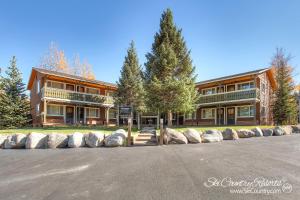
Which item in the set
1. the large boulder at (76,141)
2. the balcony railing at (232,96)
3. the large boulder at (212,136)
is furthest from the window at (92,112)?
the large boulder at (212,136)

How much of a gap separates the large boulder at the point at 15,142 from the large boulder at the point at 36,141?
30cm

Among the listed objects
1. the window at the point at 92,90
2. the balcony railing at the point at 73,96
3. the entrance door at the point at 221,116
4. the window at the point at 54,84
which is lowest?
the entrance door at the point at 221,116

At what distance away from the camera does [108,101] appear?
2395 cm

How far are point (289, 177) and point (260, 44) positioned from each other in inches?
664

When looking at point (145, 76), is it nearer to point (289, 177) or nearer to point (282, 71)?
point (289, 177)

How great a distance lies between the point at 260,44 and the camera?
58.0ft

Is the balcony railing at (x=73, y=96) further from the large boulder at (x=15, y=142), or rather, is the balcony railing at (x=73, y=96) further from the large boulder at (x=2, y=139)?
the large boulder at (x=15, y=142)

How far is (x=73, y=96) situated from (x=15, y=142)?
40.5 feet

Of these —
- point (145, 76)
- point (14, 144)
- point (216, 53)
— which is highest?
point (216, 53)

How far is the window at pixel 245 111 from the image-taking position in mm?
21633

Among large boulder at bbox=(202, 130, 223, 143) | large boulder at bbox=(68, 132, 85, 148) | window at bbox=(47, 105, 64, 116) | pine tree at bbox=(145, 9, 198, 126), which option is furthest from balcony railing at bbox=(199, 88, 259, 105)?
window at bbox=(47, 105, 64, 116)

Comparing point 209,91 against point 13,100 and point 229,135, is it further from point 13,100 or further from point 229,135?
point 13,100

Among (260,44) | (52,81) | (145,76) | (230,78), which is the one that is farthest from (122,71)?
(260,44)

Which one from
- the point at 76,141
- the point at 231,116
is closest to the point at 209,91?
the point at 231,116
